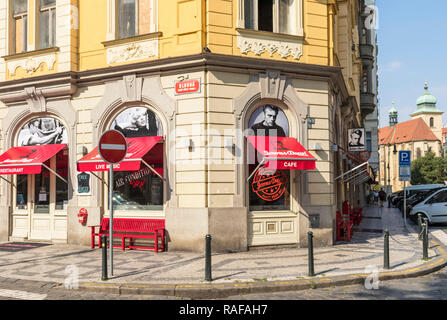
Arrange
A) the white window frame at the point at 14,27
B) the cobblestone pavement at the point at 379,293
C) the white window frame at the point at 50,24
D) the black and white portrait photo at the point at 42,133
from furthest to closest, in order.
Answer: the white window frame at the point at 14,27, the white window frame at the point at 50,24, the black and white portrait photo at the point at 42,133, the cobblestone pavement at the point at 379,293

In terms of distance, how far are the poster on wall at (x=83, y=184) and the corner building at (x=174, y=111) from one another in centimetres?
3

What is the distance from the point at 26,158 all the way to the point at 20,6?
5413mm

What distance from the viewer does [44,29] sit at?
13820 mm

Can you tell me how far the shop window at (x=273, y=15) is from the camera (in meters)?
12.2

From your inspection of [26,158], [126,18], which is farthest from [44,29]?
[26,158]

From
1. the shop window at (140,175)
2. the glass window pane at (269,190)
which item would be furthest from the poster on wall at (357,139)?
the shop window at (140,175)

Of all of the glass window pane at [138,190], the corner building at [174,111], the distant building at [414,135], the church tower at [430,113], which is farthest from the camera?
the church tower at [430,113]

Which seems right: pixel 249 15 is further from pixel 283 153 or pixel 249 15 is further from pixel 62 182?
pixel 62 182

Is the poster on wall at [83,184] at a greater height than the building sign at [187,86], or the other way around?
the building sign at [187,86]

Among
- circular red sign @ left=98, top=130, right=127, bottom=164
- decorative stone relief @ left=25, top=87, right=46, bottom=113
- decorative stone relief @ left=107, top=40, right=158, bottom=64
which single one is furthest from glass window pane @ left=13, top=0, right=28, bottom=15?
circular red sign @ left=98, top=130, right=127, bottom=164

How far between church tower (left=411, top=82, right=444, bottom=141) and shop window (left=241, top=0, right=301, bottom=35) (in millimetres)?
125055

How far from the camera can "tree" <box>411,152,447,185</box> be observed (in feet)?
283

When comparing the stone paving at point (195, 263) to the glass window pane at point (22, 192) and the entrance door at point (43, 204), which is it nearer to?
the entrance door at point (43, 204)
